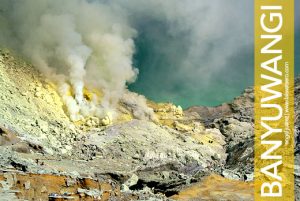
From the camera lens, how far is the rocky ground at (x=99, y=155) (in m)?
21.2

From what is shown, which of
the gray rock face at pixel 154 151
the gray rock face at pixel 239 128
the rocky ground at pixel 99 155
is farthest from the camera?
the gray rock face at pixel 154 151

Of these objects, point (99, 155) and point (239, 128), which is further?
point (239, 128)

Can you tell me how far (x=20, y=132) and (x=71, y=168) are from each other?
7531 millimetres

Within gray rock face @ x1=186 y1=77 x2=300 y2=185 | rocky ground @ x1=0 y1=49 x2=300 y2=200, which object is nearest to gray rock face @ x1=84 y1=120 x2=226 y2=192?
rocky ground @ x1=0 y1=49 x2=300 y2=200

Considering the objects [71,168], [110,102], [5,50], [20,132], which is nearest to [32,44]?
[5,50]

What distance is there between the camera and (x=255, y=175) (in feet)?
88.3

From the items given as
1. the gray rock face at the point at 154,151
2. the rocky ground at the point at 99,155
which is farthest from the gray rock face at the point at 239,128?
the gray rock face at the point at 154,151

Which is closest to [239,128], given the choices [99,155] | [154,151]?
[154,151]

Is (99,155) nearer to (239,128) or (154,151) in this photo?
(154,151)

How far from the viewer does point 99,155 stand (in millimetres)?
35438

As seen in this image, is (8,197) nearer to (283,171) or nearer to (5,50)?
(283,171)

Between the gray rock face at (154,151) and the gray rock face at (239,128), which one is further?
the gray rock face at (154,151)

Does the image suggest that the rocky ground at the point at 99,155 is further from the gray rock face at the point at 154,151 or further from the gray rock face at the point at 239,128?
the gray rock face at the point at 239,128

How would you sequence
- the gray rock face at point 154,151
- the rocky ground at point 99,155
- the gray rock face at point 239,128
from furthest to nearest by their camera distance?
1. the gray rock face at point 154,151
2. the gray rock face at point 239,128
3. the rocky ground at point 99,155
